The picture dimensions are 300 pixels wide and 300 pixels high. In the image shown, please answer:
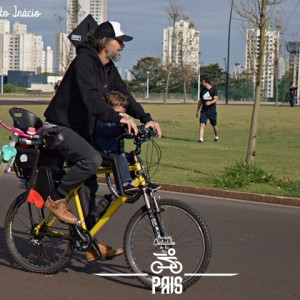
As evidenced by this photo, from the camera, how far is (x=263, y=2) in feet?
41.1

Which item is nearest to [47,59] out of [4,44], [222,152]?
[4,44]

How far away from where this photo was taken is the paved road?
5.73 metres

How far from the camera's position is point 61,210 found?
5926mm

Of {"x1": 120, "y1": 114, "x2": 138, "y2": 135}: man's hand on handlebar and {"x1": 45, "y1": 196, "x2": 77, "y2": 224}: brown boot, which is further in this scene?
{"x1": 45, "y1": 196, "x2": 77, "y2": 224}: brown boot

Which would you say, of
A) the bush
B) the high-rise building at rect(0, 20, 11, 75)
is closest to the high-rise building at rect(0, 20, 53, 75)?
the high-rise building at rect(0, 20, 11, 75)

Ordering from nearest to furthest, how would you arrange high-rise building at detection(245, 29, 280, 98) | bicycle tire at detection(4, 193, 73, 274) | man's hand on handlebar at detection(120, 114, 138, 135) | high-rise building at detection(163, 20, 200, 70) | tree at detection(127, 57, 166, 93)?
man's hand on handlebar at detection(120, 114, 138, 135), bicycle tire at detection(4, 193, 73, 274), high-rise building at detection(245, 29, 280, 98), high-rise building at detection(163, 20, 200, 70), tree at detection(127, 57, 166, 93)

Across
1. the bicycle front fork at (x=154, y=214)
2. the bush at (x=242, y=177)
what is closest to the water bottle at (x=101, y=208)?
the bicycle front fork at (x=154, y=214)

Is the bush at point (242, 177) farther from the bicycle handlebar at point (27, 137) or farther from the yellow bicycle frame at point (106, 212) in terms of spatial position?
the bicycle handlebar at point (27, 137)

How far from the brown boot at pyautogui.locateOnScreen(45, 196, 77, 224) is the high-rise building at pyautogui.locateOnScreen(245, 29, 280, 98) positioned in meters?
8.02

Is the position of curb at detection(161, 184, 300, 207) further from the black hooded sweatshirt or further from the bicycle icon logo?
the bicycle icon logo

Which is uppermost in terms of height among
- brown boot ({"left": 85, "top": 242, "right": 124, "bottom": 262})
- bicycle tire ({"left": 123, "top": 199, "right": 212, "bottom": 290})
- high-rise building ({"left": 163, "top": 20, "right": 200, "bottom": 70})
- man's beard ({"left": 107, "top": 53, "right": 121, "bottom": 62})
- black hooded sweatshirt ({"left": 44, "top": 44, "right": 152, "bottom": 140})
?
high-rise building ({"left": 163, "top": 20, "right": 200, "bottom": 70})

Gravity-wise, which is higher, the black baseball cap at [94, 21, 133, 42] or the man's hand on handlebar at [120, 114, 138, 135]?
the black baseball cap at [94, 21, 133, 42]

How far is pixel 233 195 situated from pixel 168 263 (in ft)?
19.5

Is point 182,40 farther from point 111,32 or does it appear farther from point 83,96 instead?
point 83,96
